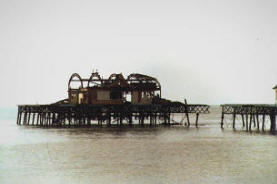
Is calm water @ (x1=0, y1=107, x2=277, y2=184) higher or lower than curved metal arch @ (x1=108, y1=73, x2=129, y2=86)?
lower

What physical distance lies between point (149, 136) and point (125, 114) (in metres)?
15.9

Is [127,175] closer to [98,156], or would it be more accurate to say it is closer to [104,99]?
[98,156]

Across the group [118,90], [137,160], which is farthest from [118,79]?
[137,160]

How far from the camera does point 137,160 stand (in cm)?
3981

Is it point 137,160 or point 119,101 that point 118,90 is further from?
point 137,160

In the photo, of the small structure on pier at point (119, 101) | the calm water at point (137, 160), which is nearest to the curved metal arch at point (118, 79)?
the small structure on pier at point (119, 101)

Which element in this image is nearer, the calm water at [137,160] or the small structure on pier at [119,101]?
the calm water at [137,160]

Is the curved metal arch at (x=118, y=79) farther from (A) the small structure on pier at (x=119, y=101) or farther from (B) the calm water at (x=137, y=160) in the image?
(B) the calm water at (x=137, y=160)

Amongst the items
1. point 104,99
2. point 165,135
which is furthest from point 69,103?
point 165,135

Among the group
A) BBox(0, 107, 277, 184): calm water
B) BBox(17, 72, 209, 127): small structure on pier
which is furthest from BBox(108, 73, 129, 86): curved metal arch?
BBox(0, 107, 277, 184): calm water

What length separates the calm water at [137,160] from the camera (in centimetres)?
3206

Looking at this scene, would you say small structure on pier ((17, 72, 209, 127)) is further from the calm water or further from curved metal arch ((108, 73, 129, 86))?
the calm water

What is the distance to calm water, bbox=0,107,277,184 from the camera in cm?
3206

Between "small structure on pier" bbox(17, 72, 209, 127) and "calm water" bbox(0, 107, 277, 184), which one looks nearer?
"calm water" bbox(0, 107, 277, 184)
